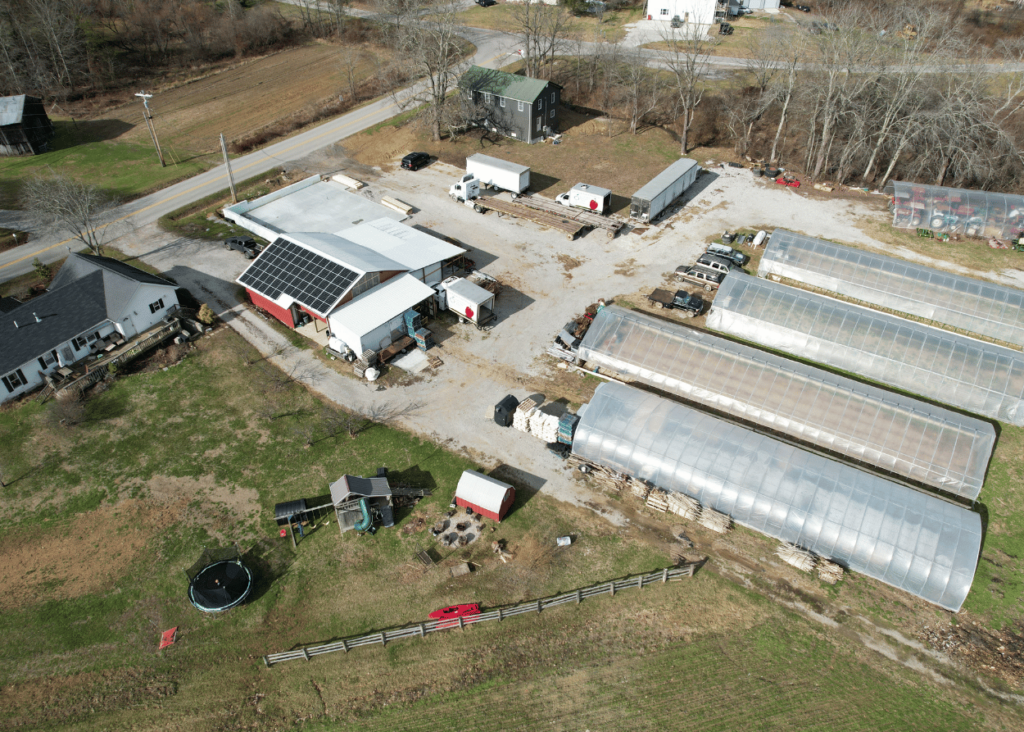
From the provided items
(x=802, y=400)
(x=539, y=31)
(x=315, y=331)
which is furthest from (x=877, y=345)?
(x=539, y=31)

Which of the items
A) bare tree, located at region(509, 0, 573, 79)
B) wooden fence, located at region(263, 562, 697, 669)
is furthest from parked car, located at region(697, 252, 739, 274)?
bare tree, located at region(509, 0, 573, 79)

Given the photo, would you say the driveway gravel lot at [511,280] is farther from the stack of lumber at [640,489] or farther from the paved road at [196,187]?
the paved road at [196,187]

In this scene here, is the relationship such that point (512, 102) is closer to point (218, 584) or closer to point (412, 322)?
point (412, 322)

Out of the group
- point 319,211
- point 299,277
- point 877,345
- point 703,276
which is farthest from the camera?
point 319,211

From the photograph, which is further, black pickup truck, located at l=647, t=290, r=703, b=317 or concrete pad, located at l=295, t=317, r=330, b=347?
black pickup truck, located at l=647, t=290, r=703, b=317

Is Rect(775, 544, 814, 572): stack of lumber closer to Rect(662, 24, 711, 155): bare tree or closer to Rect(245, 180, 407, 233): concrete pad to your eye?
Rect(245, 180, 407, 233): concrete pad

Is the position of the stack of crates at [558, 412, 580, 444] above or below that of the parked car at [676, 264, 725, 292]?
below

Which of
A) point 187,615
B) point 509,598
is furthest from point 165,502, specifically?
point 509,598
